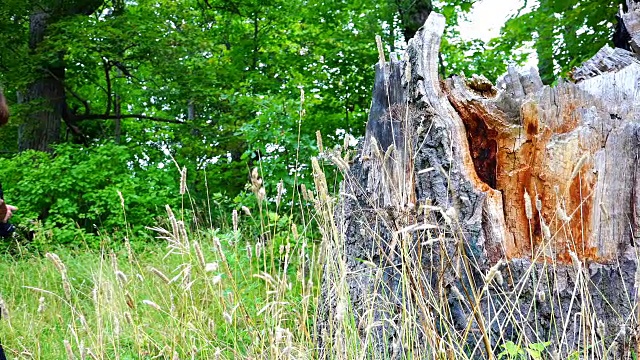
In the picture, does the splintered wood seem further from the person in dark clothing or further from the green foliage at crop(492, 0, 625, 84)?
the green foliage at crop(492, 0, 625, 84)

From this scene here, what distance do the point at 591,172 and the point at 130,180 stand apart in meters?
7.81

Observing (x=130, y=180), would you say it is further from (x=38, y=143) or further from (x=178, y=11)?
(x=178, y=11)

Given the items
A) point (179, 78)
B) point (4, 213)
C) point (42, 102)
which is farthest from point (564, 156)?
point (42, 102)

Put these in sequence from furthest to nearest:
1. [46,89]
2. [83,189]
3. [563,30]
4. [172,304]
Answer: [46,89], [83,189], [563,30], [172,304]

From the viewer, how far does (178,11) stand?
10742 mm

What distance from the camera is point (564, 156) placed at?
237cm

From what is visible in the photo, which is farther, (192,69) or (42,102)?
(192,69)

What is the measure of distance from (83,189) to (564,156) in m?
7.96

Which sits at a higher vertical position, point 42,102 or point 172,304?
point 42,102

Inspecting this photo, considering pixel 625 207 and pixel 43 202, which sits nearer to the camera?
pixel 625 207

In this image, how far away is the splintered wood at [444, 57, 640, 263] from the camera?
224 centimetres

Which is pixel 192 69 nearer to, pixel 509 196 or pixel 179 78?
pixel 179 78

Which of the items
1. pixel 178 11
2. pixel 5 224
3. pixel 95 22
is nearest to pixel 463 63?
pixel 178 11

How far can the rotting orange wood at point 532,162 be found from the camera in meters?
2.30
